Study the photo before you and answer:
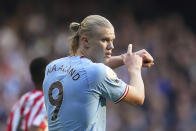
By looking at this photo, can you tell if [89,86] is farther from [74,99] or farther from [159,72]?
[159,72]

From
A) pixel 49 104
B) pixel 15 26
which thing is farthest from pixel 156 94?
pixel 49 104

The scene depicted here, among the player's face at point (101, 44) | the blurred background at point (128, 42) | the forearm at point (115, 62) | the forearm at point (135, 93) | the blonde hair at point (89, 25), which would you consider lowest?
the blurred background at point (128, 42)

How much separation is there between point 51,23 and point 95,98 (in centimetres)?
962

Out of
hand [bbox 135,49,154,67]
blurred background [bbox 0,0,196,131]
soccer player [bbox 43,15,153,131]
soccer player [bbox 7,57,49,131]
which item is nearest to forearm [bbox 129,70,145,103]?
soccer player [bbox 43,15,153,131]

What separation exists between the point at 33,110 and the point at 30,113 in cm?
5

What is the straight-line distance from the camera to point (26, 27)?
13.9 m

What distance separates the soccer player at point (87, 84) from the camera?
4.73 m

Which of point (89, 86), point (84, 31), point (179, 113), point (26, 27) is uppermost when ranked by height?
point (84, 31)

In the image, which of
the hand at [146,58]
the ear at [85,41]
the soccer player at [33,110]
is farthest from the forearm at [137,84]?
the soccer player at [33,110]

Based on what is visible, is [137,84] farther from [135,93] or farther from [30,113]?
[30,113]

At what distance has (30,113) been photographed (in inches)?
276

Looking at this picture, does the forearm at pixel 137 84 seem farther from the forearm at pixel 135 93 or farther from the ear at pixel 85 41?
the ear at pixel 85 41

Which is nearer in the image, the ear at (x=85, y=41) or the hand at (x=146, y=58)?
the ear at (x=85, y=41)

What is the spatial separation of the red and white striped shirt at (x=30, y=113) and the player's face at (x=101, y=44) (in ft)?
6.97
